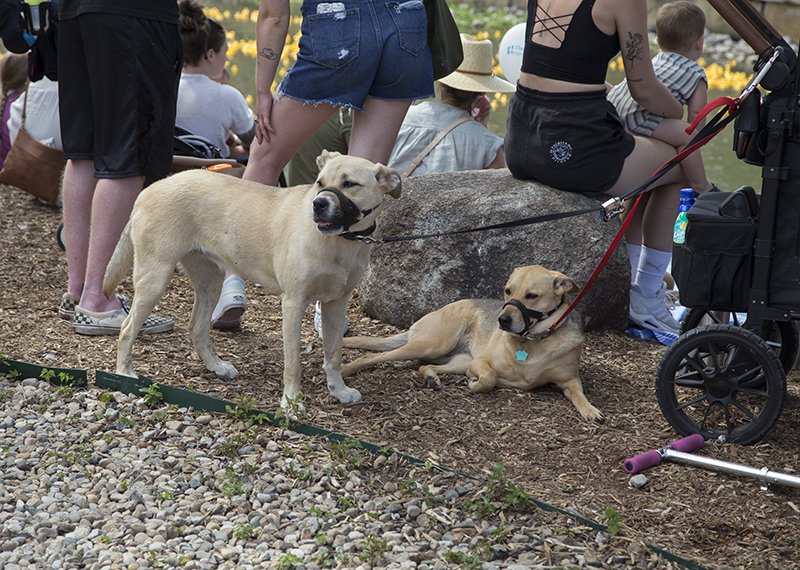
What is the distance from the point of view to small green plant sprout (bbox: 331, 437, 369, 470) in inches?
131

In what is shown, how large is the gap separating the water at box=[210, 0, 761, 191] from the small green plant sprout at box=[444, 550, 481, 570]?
25.3 ft

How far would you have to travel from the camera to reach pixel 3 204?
7.56 metres

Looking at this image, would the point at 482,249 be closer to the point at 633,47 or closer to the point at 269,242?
the point at 633,47

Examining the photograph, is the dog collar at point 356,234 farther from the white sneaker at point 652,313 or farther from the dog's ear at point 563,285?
the white sneaker at point 652,313

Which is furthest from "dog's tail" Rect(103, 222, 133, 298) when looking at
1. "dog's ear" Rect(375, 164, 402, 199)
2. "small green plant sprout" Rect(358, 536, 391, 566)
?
"small green plant sprout" Rect(358, 536, 391, 566)

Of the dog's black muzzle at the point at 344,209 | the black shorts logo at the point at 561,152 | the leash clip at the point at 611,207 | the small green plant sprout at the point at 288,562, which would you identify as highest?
the black shorts logo at the point at 561,152

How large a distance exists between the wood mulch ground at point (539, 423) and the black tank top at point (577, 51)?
1763 mm

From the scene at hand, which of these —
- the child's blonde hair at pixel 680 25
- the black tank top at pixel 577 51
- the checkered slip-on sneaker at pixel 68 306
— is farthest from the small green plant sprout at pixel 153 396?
the child's blonde hair at pixel 680 25

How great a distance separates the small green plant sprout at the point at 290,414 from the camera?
3617mm

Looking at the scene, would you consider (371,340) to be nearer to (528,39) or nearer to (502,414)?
(502,414)

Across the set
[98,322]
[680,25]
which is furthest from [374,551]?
[680,25]

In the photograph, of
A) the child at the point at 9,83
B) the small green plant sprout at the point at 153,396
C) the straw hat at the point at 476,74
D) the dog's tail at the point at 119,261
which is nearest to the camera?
the small green plant sprout at the point at 153,396

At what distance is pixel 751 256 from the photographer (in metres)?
3.58

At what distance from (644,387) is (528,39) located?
2361 millimetres
